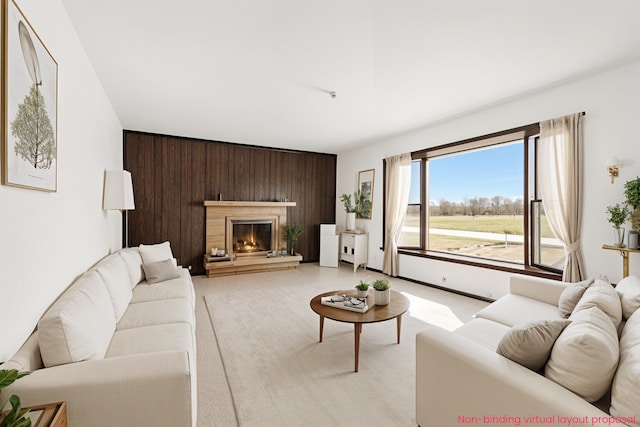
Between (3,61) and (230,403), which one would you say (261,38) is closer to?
(3,61)

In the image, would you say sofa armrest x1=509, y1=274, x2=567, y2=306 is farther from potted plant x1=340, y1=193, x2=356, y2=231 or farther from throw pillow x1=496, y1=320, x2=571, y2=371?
potted plant x1=340, y1=193, x2=356, y2=231

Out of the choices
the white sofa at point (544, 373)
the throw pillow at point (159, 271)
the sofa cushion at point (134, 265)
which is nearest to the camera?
the white sofa at point (544, 373)

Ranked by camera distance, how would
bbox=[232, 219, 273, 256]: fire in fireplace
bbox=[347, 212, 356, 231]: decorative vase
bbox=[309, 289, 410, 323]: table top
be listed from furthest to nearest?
bbox=[347, 212, 356, 231]: decorative vase, bbox=[232, 219, 273, 256]: fire in fireplace, bbox=[309, 289, 410, 323]: table top

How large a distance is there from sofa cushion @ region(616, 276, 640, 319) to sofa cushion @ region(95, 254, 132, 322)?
3426mm

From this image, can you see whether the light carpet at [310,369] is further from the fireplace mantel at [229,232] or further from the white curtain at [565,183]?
the fireplace mantel at [229,232]

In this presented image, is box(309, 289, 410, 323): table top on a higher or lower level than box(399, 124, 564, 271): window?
lower

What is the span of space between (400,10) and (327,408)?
2.77 metres

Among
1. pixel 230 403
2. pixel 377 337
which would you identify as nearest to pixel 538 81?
pixel 377 337

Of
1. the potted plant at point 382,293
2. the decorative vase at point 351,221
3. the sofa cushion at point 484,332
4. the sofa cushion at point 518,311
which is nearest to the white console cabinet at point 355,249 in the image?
the decorative vase at point 351,221

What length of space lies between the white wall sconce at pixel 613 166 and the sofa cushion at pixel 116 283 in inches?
180

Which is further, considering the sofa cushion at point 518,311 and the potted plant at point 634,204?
the potted plant at point 634,204

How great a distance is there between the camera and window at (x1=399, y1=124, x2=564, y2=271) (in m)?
3.80

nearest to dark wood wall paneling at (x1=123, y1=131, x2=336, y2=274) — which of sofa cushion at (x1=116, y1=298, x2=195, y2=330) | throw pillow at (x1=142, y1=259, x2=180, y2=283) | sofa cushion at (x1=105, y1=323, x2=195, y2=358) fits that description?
throw pillow at (x1=142, y1=259, x2=180, y2=283)

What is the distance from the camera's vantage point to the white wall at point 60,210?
1338mm
